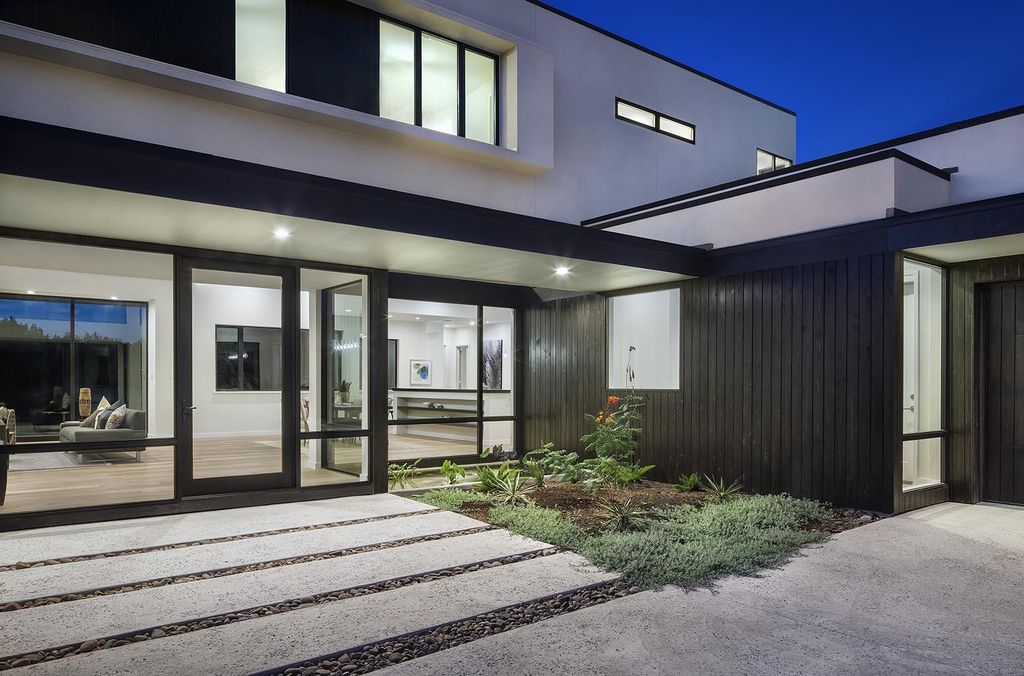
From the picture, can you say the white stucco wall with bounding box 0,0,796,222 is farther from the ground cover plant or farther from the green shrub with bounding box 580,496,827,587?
the green shrub with bounding box 580,496,827,587

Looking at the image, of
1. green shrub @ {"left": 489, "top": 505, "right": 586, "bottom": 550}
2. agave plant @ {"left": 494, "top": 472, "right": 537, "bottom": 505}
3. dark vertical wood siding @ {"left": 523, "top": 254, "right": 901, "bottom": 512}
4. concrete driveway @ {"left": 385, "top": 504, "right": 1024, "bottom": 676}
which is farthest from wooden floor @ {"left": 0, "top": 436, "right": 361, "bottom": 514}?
dark vertical wood siding @ {"left": 523, "top": 254, "right": 901, "bottom": 512}

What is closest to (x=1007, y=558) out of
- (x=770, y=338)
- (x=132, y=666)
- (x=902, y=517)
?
(x=902, y=517)

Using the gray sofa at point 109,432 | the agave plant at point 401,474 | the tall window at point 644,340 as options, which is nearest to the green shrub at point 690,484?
the tall window at point 644,340

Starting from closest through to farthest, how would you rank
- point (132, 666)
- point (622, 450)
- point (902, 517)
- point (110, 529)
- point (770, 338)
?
point (132, 666)
point (110, 529)
point (902, 517)
point (770, 338)
point (622, 450)

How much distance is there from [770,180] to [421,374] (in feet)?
26.4

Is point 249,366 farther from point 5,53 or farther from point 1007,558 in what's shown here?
point 1007,558

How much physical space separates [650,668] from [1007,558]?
3.54 meters

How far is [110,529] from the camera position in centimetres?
568


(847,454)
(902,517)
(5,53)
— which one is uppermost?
(5,53)

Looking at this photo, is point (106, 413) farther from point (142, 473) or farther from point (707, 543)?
point (707, 543)

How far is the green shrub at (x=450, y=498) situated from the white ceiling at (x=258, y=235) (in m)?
2.48

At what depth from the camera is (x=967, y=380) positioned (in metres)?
6.91

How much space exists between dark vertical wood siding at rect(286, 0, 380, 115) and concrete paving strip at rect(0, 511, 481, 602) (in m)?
5.12

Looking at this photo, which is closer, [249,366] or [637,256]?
[637,256]
